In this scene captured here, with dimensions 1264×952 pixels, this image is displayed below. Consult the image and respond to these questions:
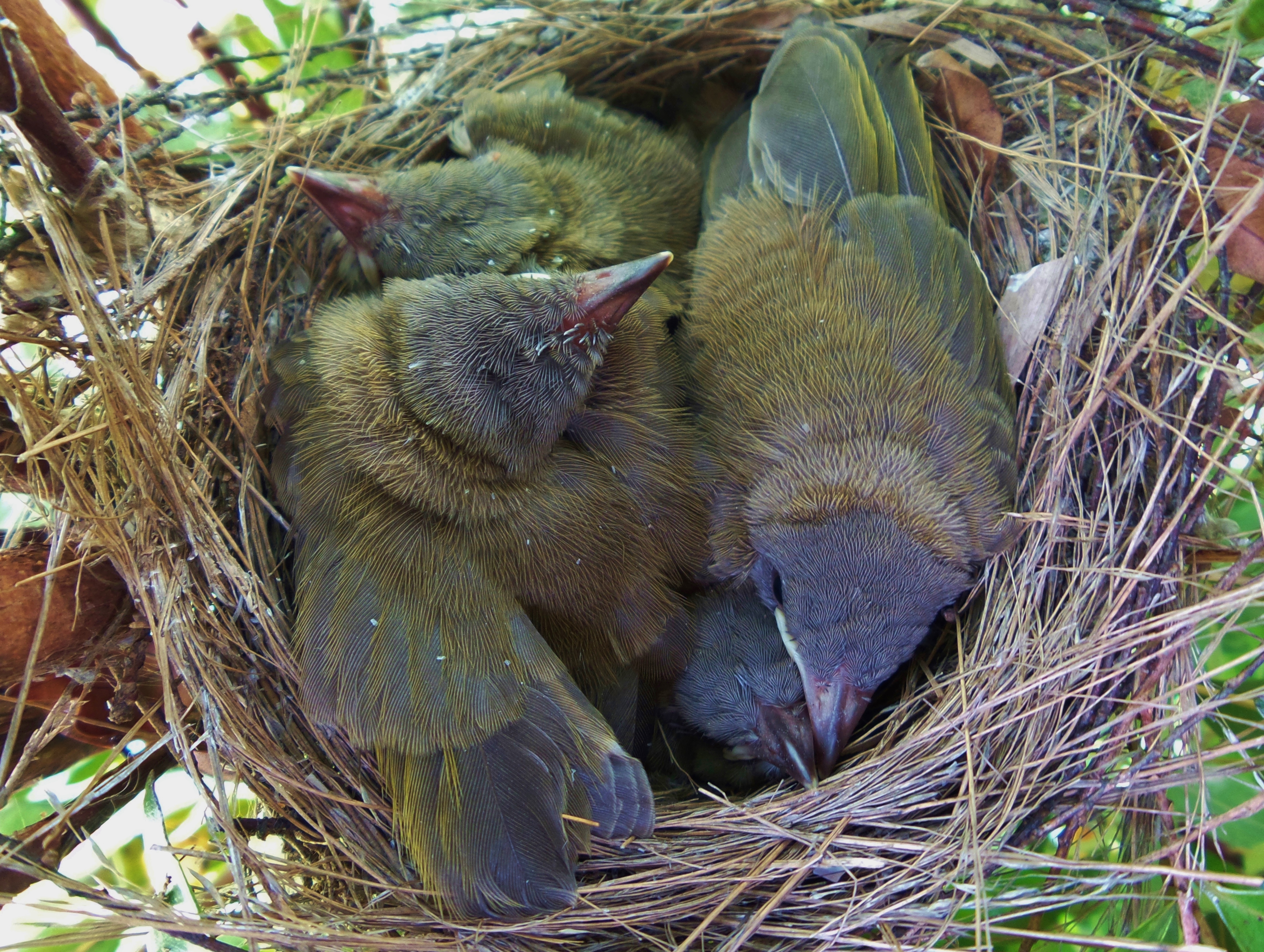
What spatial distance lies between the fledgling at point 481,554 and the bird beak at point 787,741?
0.94 feet

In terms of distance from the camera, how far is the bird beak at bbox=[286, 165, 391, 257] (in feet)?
5.47

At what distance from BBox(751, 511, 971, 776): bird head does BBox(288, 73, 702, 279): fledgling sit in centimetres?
70

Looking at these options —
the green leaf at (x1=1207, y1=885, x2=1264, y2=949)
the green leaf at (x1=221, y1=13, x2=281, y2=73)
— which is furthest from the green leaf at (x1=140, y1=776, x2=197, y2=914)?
the green leaf at (x1=1207, y1=885, x2=1264, y2=949)

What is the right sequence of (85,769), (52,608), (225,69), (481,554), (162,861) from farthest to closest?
(225,69) < (85,769) < (162,861) < (481,554) < (52,608)

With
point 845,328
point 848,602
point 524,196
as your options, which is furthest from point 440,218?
point 848,602

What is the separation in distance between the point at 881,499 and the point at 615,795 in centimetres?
70

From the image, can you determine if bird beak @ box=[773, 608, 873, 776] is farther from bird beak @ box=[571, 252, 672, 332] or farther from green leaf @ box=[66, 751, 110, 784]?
green leaf @ box=[66, 751, 110, 784]

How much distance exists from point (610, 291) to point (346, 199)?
1.92 feet

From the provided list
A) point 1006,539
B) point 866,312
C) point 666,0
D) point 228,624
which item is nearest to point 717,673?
point 1006,539

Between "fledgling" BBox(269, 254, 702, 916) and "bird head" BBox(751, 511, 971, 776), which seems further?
"bird head" BBox(751, 511, 971, 776)

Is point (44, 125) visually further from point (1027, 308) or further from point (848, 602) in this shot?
point (1027, 308)

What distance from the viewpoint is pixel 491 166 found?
1773 millimetres

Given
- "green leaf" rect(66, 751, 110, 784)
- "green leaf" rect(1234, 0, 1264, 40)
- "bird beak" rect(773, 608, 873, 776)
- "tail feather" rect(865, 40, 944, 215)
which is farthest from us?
"tail feather" rect(865, 40, 944, 215)

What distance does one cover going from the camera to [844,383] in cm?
168
